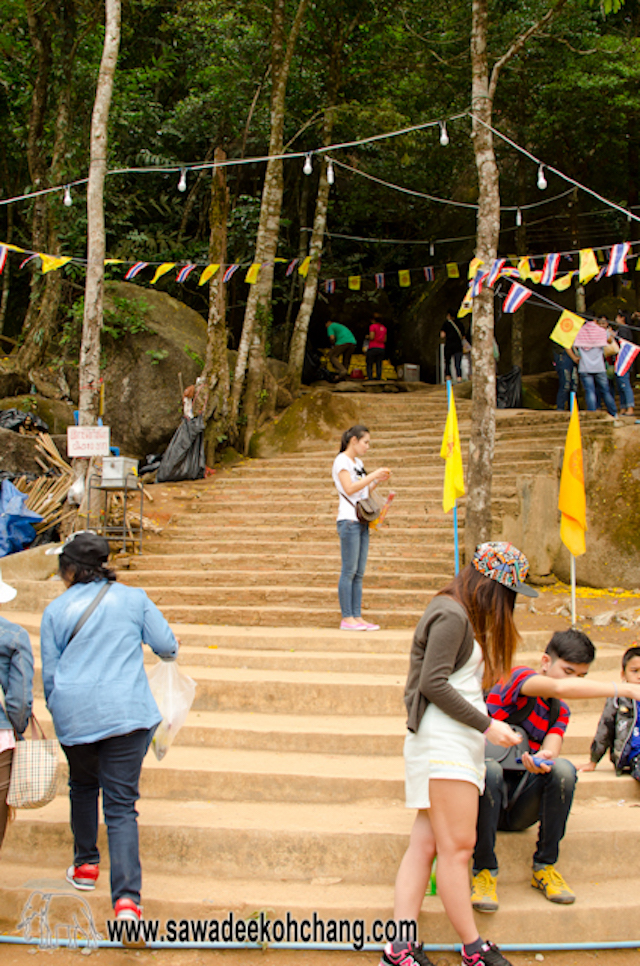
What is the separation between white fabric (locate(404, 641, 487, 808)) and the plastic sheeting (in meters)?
7.13

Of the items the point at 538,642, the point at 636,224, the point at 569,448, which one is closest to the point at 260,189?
the point at 636,224

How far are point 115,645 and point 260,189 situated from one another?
1872 cm

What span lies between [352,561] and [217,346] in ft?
22.0

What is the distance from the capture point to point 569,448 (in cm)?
726

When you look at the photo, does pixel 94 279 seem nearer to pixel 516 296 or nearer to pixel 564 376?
pixel 516 296

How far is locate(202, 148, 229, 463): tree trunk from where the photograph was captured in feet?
39.7

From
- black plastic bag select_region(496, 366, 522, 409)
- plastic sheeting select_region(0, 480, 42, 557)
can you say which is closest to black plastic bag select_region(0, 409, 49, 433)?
plastic sheeting select_region(0, 480, 42, 557)

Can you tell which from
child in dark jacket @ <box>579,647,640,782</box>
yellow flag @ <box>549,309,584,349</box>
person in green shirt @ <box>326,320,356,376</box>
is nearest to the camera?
child in dark jacket @ <box>579,647,640,782</box>

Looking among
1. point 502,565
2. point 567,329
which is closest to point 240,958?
point 502,565

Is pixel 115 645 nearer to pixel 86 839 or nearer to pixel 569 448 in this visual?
pixel 86 839

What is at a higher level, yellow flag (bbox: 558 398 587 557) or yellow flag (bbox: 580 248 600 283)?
yellow flag (bbox: 580 248 600 283)

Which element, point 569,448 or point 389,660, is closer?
point 389,660

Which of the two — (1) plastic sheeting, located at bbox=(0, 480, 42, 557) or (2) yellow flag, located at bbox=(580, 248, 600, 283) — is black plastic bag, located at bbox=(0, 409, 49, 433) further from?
(2) yellow flag, located at bbox=(580, 248, 600, 283)

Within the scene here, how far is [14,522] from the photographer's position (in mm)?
9086
